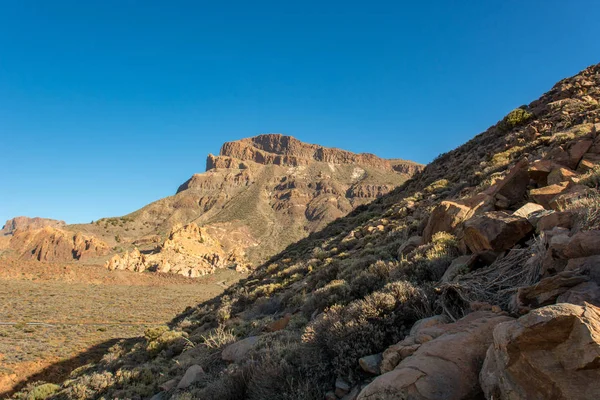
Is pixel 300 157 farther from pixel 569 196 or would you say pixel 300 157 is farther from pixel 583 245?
pixel 583 245

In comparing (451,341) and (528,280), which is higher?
(528,280)

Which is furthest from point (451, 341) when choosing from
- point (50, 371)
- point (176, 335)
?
point (50, 371)

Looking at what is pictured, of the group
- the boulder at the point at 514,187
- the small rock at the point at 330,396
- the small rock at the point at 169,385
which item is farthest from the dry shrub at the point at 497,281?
the small rock at the point at 169,385

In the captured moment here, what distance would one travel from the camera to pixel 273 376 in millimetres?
4551

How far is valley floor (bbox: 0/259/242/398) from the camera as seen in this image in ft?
60.6

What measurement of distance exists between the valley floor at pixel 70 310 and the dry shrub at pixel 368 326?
17372 millimetres

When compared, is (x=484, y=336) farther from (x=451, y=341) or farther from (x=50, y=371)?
(x=50, y=371)

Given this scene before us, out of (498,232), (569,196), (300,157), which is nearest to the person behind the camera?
(498,232)

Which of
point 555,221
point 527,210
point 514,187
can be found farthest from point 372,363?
point 514,187

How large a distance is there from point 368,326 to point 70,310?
36117 millimetres

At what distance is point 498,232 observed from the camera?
5.33 metres

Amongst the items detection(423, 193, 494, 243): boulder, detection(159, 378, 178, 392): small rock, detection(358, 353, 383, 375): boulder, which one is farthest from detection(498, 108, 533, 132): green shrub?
detection(159, 378, 178, 392): small rock

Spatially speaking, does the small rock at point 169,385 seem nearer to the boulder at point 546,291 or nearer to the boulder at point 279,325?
the boulder at point 279,325

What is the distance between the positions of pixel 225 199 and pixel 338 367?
118648mm
